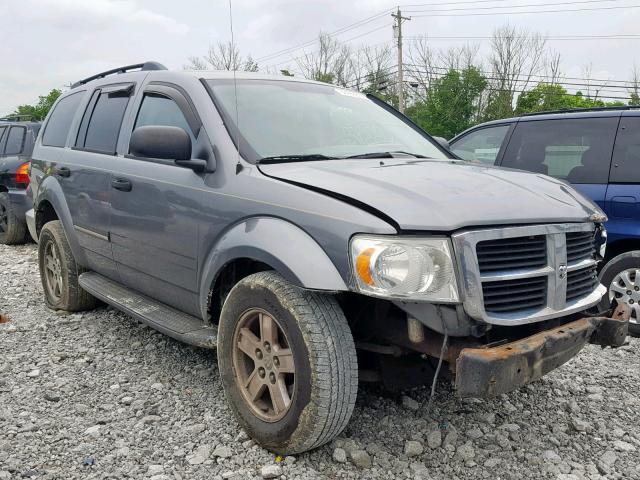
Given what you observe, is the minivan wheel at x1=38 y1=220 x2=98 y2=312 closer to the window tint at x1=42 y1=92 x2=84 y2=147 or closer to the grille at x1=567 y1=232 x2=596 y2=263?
the window tint at x1=42 y1=92 x2=84 y2=147

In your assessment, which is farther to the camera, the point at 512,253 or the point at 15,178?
the point at 15,178

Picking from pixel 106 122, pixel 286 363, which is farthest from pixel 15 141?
pixel 286 363

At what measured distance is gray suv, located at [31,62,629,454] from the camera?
7.75 feet

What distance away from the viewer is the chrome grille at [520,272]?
2320 millimetres

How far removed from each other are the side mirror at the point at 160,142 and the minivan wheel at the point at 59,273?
2.06 meters

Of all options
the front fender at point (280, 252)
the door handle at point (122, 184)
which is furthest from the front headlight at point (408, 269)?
the door handle at point (122, 184)

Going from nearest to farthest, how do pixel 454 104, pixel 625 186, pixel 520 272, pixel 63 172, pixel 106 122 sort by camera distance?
pixel 520 272 < pixel 106 122 < pixel 63 172 < pixel 625 186 < pixel 454 104

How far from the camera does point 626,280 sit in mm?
4824

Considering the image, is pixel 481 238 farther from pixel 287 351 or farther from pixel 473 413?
pixel 473 413

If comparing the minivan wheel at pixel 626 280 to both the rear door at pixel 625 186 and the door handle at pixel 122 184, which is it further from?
the door handle at pixel 122 184

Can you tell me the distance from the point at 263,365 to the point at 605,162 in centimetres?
357

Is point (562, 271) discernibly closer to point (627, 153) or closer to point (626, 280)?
point (626, 280)

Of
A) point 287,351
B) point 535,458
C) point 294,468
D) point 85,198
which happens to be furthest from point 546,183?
point 85,198

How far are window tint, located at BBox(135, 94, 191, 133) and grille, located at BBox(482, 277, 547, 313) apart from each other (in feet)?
6.22
